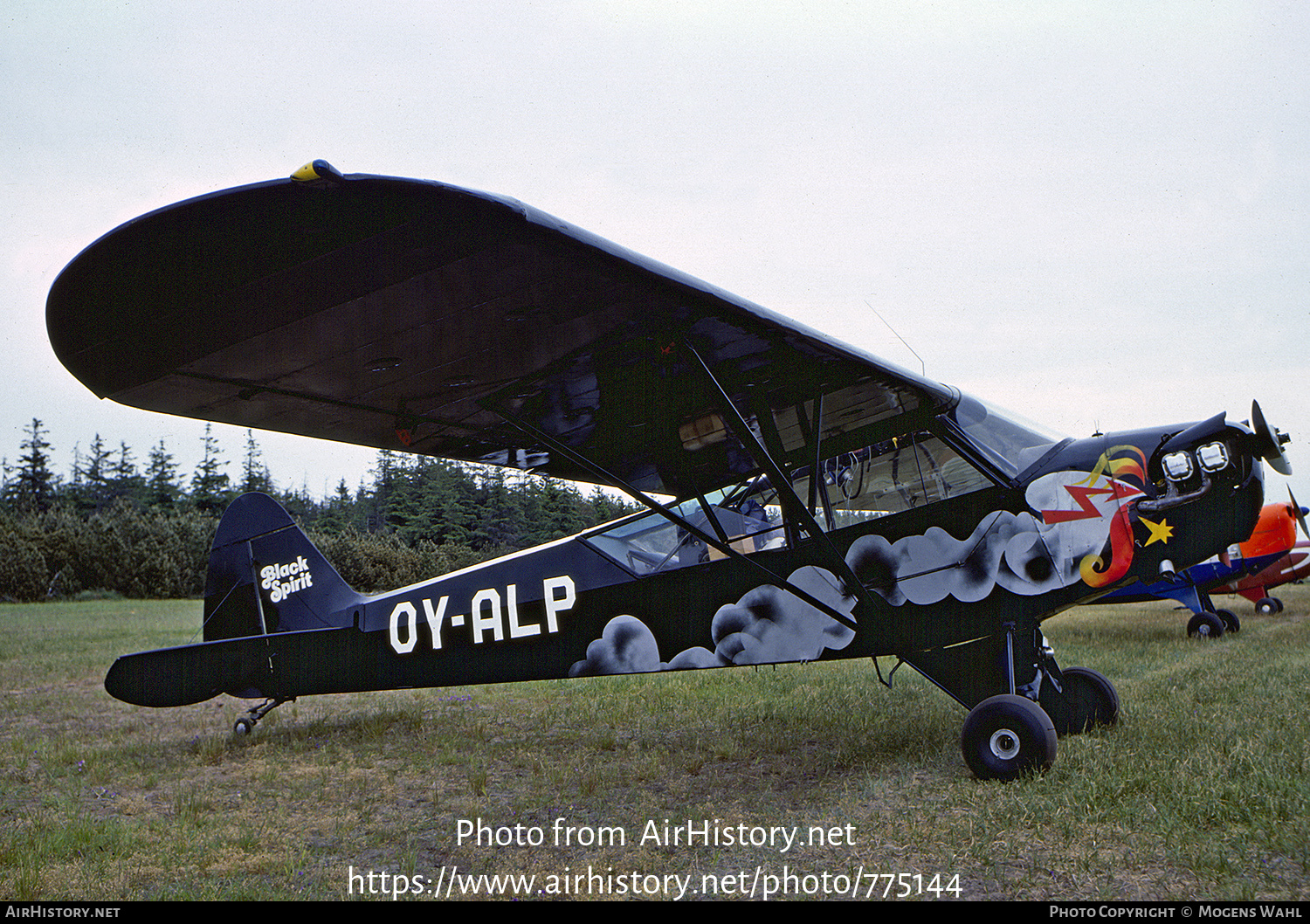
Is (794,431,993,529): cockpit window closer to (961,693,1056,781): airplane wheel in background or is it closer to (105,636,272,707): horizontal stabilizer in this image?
→ (961,693,1056,781): airplane wheel in background

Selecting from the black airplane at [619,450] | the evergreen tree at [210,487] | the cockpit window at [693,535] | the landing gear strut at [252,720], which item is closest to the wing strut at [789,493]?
the black airplane at [619,450]

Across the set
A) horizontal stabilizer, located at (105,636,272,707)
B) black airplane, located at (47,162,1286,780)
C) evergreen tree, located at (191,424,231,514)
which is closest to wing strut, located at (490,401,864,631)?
black airplane, located at (47,162,1286,780)

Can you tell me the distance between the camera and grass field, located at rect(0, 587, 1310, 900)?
3129 millimetres

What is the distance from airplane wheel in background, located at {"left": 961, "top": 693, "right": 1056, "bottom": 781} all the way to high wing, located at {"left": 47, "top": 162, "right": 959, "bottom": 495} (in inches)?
67.2

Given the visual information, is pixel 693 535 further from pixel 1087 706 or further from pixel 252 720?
pixel 252 720

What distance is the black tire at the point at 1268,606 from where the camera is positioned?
17.1m

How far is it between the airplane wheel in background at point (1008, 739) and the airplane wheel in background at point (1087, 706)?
1181 mm

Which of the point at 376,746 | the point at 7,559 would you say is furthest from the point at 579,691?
the point at 7,559

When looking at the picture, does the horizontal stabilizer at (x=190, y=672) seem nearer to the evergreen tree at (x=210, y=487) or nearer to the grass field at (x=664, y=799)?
the grass field at (x=664, y=799)

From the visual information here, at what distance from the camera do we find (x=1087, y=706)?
5.21 meters

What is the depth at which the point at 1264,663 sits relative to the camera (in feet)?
28.5
